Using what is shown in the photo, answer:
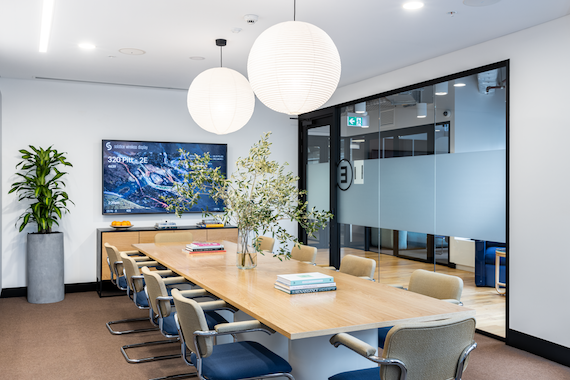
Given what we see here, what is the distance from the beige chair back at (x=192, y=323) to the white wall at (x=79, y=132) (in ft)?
15.5

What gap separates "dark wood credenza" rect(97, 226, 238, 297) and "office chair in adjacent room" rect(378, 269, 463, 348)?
3719 mm

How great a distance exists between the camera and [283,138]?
8.38 metres

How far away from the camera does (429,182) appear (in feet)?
18.4

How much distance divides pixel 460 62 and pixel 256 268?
314 cm

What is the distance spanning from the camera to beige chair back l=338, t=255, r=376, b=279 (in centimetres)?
411

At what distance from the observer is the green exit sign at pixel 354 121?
22.8 feet

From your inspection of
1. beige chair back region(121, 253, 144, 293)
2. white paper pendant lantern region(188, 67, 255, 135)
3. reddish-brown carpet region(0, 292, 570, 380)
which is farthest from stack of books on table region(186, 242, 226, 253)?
white paper pendant lantern region(188, 67, 255, 135)

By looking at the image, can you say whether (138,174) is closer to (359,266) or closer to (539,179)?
(359,266)

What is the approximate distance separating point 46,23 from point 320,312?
358 cm

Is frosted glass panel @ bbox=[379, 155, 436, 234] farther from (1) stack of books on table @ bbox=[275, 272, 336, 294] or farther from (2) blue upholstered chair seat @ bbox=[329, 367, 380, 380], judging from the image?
(2) blue upholstered chair seat @ bbox=[329, 367, 380, 380]

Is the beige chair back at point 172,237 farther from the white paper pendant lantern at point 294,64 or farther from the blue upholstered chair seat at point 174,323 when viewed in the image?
the white paper pendant lantern at point 294,64

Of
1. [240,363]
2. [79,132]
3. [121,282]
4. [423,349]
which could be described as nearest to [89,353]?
[121,282]

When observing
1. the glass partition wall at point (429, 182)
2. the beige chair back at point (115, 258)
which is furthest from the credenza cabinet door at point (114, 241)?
the glass partition wall at point (429, 182)

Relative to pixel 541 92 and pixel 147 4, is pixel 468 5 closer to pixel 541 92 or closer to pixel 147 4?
pixel 541 92
